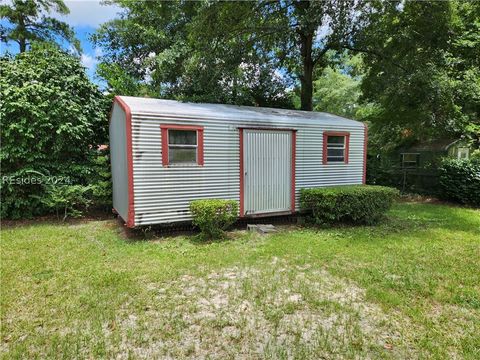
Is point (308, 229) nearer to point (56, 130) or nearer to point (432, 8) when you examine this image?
point (56, 130)

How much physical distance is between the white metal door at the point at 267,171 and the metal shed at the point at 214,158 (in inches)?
1.0

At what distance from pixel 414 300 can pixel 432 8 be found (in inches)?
446

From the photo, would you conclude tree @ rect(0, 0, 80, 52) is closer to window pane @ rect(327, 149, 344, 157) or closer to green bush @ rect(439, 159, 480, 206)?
window pane @ rect(327, 149, 344, 157)

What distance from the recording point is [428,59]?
1138 centimetres

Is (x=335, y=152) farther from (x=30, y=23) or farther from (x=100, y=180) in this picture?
(x=30, y=23)

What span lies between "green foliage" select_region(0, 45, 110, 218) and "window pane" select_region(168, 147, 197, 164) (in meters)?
3.49

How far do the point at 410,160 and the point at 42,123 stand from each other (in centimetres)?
1537

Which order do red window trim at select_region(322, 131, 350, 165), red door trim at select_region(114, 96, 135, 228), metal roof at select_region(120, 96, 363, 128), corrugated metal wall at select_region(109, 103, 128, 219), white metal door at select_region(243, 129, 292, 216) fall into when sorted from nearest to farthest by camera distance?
red door trim at select_region(114, 96, 135, 228)
metal roof at select_region(120, 96, 363, 128)
corrugated metal wall at select_region(109, 103, 128, 219)
white metal door at select_region(243, 129, 292, 216)
red window trim at select_region(322, 131, 350, 165)

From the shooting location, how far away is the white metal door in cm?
719

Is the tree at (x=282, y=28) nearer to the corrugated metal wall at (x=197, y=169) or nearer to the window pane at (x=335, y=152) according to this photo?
the corrugated metal wall at (x=197, y=169)

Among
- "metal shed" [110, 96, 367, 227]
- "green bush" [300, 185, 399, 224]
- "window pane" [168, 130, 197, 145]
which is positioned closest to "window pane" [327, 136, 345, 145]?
"metal shed" [110, 96, 367, 227]

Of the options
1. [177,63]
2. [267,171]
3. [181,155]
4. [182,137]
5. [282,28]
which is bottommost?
[267,171]

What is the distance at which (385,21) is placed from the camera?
11.9 m

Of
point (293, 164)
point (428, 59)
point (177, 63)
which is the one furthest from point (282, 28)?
point (293, 164)
